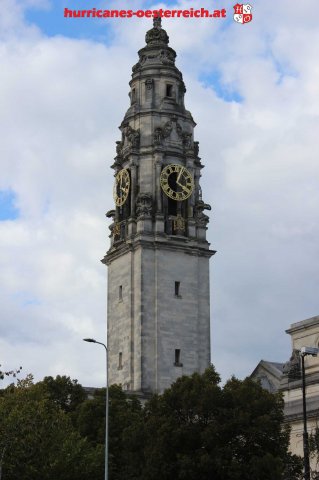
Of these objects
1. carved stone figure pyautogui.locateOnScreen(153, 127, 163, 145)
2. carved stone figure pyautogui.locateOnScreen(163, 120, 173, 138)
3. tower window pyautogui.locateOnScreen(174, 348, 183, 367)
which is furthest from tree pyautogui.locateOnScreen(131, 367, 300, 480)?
carved stone figure pyautogui.locateOnScreen(163, 120, 173, 138)

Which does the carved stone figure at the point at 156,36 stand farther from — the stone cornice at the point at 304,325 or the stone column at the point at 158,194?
the stone cornice at the point at 304,325

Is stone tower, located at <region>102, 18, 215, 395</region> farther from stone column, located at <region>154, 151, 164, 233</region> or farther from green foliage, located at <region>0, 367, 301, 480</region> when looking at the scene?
green foliage, located at <region>0, 367, 301, 480</region>

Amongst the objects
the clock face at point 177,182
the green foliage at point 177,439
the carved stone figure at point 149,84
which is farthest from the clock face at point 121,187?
the green foliage at point 177,439

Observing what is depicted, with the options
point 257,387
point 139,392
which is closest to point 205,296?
point 139,392

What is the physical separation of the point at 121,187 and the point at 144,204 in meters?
5.63

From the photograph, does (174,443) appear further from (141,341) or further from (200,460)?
(141,341)

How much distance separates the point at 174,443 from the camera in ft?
225

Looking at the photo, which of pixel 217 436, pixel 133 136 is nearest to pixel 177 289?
pixel 133 136

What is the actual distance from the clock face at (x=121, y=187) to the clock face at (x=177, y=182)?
433cm

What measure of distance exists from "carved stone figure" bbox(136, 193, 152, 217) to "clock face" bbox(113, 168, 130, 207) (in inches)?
130

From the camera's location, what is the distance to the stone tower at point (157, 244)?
106 metres

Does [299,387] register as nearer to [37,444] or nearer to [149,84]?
[37,444]

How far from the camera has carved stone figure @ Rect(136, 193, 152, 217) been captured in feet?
359

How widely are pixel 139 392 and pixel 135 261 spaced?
13.9m
